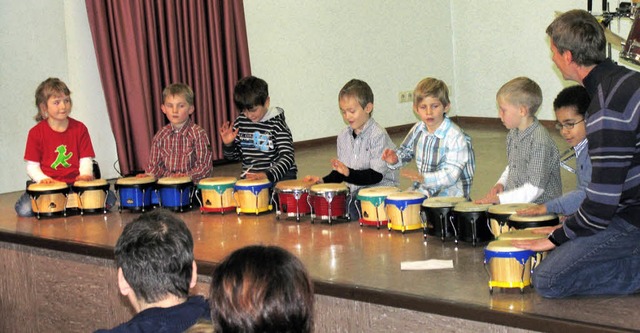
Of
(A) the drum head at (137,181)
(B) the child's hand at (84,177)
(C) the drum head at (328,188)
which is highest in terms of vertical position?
(B) the child's hand at (84,177)

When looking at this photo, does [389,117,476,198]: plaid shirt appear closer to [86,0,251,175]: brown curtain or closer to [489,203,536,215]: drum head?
[489,203,536,215]: drum head

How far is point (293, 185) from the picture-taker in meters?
4.71

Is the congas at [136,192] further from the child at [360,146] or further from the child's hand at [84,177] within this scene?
the child at [360,146]

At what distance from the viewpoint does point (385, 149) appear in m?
4.57

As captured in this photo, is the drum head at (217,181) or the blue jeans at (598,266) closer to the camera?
the blue jeans at (598,266)

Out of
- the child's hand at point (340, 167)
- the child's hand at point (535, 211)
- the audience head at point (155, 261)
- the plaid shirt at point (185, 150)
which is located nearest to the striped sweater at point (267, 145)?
the plaid shirt at point (185, 150)

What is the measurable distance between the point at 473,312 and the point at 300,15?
586 cm

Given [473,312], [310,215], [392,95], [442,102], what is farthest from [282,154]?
[392,95]

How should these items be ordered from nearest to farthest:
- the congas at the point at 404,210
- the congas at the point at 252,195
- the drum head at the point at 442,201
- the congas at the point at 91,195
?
the drum head at the point at 442,201, the congas at the point at 404,210, the congas at the point at 252,195, the congas at the point at 91,195

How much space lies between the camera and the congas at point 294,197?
15.3 feet

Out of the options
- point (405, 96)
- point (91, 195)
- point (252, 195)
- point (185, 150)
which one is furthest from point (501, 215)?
point (405, 96)

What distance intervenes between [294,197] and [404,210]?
71 cm

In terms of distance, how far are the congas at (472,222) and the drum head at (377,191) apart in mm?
508

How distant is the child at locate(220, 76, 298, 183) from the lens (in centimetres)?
506
